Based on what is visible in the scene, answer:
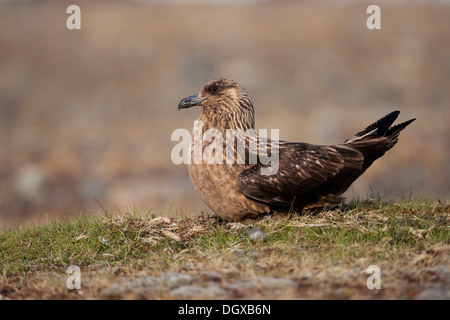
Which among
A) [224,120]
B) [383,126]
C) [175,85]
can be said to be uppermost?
[175,85]

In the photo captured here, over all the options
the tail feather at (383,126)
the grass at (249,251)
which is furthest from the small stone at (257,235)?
the tail feather at (383,126)

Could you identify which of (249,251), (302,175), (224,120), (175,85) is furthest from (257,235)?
(175,85)

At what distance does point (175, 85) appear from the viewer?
22.5 m

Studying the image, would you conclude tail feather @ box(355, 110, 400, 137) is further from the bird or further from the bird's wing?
the bird's wing

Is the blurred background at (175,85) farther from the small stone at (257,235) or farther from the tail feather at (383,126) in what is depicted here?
the small stone at (257,235)

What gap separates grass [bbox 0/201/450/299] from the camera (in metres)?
4.31

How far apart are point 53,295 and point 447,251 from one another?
3332mm

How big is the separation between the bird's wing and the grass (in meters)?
0.26

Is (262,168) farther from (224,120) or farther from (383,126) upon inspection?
(383,126)

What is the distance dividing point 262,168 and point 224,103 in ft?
3.39

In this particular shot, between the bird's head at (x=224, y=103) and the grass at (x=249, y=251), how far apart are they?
3.87 ft

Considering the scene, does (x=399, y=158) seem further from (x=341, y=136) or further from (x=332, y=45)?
(x=332, y=45)

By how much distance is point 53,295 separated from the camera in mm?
4367

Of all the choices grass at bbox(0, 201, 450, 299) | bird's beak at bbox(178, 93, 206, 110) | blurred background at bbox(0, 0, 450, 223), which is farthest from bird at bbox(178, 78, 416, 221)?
blurred background at bbox(0, 0, 450, 223)
